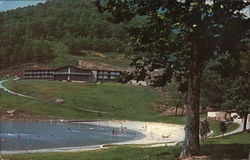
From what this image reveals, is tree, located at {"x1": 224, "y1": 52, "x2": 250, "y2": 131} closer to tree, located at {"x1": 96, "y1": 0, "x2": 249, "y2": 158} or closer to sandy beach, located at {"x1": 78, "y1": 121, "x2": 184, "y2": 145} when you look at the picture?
tree, located at {"x1": 96, "y1": 0, "x2": 249, "y2": 158}

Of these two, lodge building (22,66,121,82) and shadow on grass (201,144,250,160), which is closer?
shadow on grass (201,144,250,160)

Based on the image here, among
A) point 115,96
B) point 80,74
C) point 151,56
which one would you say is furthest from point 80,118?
point 151,56

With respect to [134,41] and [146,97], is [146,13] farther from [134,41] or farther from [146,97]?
[146,97]

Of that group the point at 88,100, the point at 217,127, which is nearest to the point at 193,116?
the point at 217,127

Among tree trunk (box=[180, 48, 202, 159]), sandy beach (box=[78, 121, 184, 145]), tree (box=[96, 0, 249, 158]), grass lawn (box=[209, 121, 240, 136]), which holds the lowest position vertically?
sandy beach (box=[78, 121, 184, 145])

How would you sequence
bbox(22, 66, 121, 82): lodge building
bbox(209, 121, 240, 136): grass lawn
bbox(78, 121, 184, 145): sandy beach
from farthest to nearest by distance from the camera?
bbox(22, 66, 121, 82): lodge building → bbox(78, 121, 184, 145): sandy beach → bbox(209, 121, 240, 136): grass lawn

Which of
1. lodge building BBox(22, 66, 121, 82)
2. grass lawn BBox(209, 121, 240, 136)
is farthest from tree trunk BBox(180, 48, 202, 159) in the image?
lodge building BBox(22, 66, 121, 82)

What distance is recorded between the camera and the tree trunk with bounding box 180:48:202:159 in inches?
981

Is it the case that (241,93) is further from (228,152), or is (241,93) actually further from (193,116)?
(193,116)

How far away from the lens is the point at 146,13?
2427cm

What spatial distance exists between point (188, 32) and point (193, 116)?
5.04 metres

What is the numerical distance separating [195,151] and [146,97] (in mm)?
111915

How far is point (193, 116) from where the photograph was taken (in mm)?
24984

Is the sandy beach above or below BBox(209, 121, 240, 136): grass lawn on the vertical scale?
below
